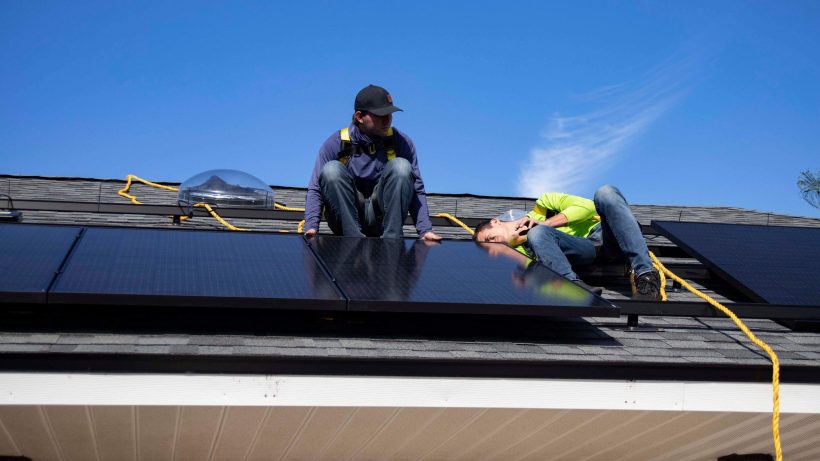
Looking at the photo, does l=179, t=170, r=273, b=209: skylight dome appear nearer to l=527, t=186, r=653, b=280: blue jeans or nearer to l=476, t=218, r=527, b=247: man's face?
l=476, t=218, r=527, b=247: man's face

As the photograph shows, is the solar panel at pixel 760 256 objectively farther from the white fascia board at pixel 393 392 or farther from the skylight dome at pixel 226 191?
the skylight dome at pixel 226 191

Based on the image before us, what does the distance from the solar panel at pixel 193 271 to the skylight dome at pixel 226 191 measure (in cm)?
377

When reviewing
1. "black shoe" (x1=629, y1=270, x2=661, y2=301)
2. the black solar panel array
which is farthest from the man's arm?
"black shoe" (x1=629, y1=270, x2=661, y2=301)

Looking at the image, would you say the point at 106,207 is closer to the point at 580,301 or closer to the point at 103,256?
the point at 103,256

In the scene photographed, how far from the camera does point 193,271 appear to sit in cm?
509

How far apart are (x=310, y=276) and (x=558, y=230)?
237 centimetres

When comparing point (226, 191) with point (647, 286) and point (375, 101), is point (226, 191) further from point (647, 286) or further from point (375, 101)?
point (647, 286)

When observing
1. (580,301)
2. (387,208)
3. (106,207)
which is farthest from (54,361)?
(106,207)

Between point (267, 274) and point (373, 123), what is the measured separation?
6.56ft

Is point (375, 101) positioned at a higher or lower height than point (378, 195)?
higher

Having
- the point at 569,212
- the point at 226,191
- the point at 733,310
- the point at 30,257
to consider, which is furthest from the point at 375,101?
the point at 226,191

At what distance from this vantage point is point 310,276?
17.0ft

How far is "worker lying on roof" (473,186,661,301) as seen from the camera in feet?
20.7

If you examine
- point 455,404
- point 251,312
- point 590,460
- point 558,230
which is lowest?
point 590,460
